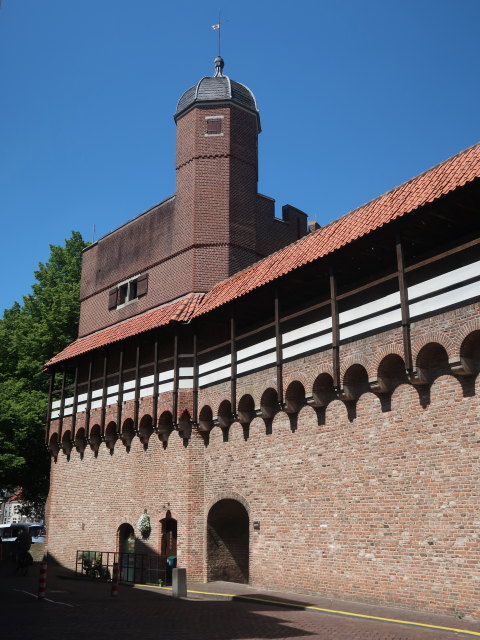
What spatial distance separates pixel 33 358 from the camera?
3456cm

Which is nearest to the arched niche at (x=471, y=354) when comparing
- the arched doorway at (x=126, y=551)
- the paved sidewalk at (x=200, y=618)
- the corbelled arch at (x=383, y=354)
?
the corbelled arch at (x=383, y=354)

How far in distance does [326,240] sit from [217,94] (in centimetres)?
1224

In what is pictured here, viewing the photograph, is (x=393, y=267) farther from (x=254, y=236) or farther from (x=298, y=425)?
(x=254, y=236)

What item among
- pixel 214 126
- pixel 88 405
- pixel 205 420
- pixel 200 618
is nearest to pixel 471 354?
pixel 200 618

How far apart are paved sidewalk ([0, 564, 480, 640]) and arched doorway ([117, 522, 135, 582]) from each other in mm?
3466

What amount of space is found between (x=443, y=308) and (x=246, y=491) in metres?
8.97

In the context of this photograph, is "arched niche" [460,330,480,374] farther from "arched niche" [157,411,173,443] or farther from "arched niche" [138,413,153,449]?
"arched niche" [138,413,153,449]

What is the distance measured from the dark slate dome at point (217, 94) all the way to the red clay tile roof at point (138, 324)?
8625 millimetres

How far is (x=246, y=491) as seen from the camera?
20.3 meters

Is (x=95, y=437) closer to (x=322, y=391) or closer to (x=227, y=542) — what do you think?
(x=227, y=542)

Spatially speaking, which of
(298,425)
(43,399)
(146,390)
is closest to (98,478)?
(146,390)

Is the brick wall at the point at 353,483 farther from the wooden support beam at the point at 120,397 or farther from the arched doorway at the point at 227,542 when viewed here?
the wooden support beam at the point at 120,397

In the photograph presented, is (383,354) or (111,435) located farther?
(111,435)

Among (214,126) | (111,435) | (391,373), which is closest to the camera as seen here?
(391,373)
